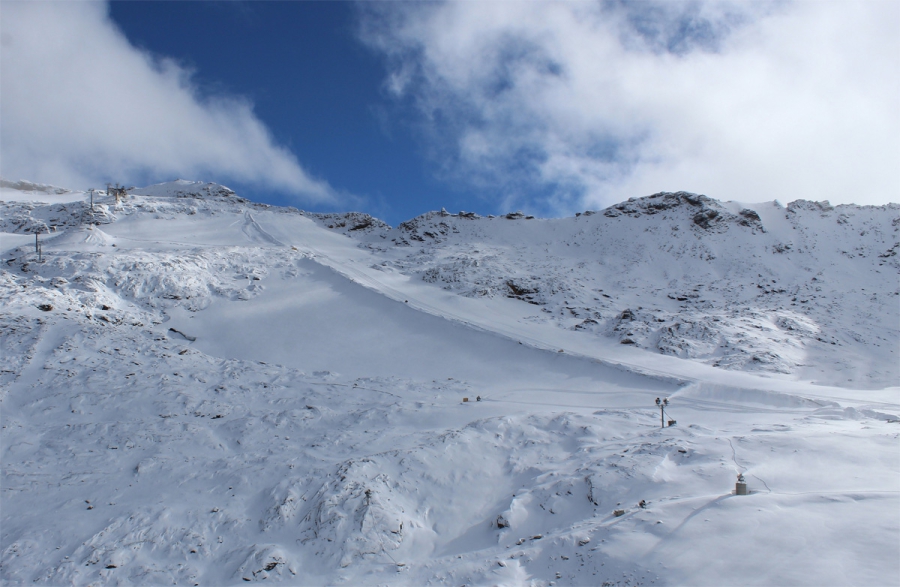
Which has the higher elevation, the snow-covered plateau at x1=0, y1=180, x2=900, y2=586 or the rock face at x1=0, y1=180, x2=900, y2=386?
the rock face at x1=0, y1=180, x2=900, y2=386

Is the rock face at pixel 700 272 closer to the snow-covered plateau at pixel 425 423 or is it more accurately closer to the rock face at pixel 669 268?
the rock face at pixel 669 268

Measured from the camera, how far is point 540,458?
12.4 metres

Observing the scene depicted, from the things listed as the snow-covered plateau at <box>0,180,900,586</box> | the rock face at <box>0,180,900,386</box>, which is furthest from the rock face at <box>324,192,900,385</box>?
the snow-covered plateau at <box>0,180,900,586</box>

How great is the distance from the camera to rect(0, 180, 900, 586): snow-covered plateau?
8.02 m

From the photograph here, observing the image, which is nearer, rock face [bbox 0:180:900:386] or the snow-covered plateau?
the snow-covered plateau

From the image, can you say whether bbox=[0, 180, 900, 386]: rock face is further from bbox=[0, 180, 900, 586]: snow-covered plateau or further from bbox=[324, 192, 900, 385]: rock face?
bbox=[0, 180, 900, 586]: snow-covered plateau

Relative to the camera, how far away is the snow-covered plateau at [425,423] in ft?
26.3

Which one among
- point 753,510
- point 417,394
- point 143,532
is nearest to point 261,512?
point 143,532

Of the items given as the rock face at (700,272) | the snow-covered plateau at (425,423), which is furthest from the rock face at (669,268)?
the snow-covered plateau at (425,423)

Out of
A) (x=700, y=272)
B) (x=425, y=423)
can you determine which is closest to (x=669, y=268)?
(x=700, y=272)

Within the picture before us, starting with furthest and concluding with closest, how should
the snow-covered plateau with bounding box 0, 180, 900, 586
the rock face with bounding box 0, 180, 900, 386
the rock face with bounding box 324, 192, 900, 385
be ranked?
the rock face with bounding box 324, 192, 900, 385 → the rock face with bounding box 0, 180, 900, 386 → the snow-covered plateau with bounding box 0, 180, 900, 586

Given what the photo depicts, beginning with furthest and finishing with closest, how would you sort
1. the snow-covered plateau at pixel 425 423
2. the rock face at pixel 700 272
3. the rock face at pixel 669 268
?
1. the rock face at pixel 700 272
2. the rock face at pixel 669 268
3. the snow-covered plateau at pixel 425 423

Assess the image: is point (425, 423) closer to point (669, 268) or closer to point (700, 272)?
point (669, 268)

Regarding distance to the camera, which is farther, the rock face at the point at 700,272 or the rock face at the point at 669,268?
the rock face at the point at 700,272
